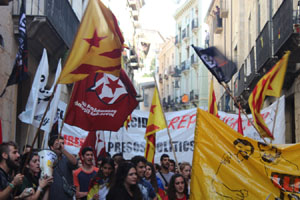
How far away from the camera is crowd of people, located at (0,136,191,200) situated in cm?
509

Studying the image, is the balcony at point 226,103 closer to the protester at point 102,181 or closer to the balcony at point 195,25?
the protester at point 102,181

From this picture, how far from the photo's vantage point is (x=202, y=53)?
9.13 meters

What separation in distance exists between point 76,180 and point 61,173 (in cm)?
36

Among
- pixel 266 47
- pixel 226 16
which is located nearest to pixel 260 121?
pixel 266 47

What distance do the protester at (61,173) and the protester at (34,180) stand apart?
39cm

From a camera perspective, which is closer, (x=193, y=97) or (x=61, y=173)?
(x=61, y=173)

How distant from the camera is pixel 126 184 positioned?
5496 mm

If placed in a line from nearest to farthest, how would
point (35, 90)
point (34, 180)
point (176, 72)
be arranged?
point (34, 180) < point (35, 90) < point (176, 72)

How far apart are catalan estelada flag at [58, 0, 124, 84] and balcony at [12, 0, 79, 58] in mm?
4937

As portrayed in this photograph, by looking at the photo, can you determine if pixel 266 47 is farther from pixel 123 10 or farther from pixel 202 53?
pixel 123 10

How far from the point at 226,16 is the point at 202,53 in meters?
20.0

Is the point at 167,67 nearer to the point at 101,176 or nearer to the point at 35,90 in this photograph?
the point at 35,90

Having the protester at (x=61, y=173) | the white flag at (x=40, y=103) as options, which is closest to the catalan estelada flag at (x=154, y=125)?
the white flag at (x=40, y=103)

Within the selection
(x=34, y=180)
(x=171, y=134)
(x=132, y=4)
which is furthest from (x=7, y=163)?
(x=132, y=4)
